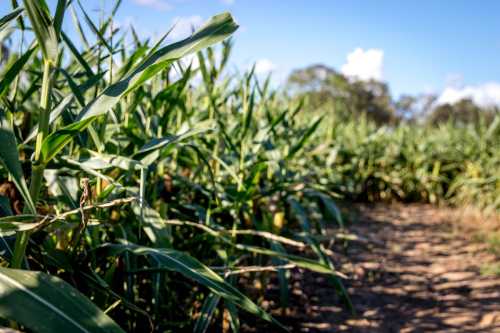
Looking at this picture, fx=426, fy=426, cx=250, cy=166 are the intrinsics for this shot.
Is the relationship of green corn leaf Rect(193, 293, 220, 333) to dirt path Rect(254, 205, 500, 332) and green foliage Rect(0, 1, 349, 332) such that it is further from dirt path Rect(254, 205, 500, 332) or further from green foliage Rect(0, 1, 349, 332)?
dirt path Rect(254, 205, 500, 332)

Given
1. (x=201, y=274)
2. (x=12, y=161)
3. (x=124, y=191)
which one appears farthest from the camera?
(x=124, y=191)

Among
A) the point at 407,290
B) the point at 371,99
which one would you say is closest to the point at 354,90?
the point at 371,99

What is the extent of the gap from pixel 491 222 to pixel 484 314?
6.38 ft

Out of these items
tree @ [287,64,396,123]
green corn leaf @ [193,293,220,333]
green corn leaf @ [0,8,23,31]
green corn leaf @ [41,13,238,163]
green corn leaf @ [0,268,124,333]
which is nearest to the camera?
green corn leaf @ [0,268,124,333]

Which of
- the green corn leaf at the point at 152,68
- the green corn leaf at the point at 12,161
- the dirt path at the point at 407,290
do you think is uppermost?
the green corn leaf at the point at 152,68

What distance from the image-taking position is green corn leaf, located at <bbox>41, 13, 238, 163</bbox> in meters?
0.53

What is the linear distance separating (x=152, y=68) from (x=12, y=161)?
22cm

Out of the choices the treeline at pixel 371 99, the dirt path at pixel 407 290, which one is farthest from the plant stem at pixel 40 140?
the treeline at pixel 371 99

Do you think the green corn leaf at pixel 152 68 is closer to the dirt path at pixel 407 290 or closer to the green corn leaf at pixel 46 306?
the green corn leaf at pixel 46 306

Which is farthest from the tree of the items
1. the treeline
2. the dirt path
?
the dirt path

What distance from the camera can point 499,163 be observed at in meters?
3.93

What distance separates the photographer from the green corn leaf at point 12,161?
1.75 feet

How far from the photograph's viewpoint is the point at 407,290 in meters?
1.90

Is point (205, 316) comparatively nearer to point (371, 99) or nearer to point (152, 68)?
point (152, 68)
